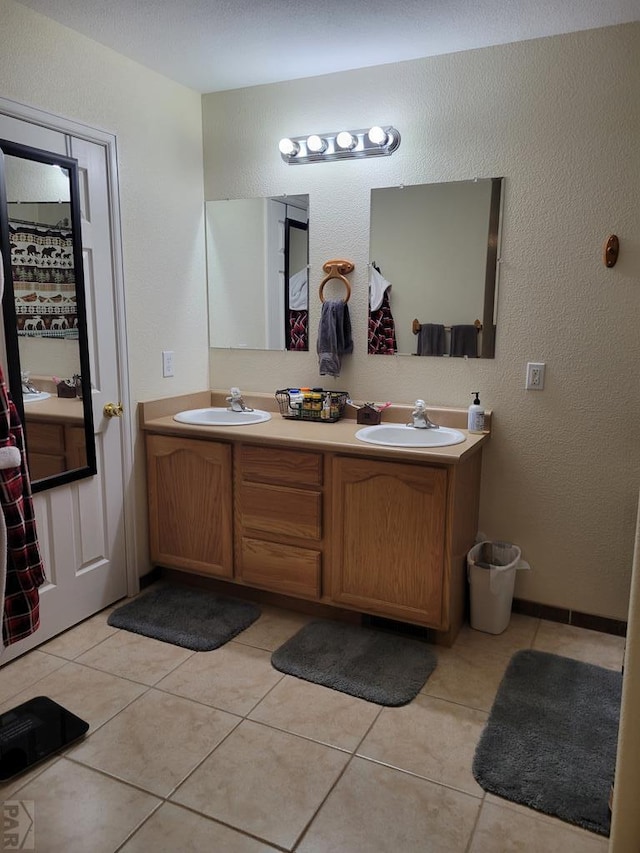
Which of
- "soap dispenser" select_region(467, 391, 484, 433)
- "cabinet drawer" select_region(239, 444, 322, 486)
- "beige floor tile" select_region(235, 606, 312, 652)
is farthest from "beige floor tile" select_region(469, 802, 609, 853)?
"soap dispenser" select_region(467, 391, 484, 433)

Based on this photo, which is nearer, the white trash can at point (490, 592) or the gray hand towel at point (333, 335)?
the white trash can at point (490, 592)

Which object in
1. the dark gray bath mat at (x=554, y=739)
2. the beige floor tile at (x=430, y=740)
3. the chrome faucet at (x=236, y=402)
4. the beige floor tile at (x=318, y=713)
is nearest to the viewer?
the dark gray bath mat at (x=554, y=739)

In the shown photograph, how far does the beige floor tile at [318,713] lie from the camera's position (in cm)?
201

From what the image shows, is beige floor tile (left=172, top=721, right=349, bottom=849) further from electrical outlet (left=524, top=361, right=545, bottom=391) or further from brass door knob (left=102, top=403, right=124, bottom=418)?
electrical outlet (left=524, top=361, right=545, bottom=391)

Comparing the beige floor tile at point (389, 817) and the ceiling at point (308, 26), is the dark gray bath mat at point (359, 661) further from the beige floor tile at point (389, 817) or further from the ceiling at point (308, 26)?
the ceiling at point (308, 26)

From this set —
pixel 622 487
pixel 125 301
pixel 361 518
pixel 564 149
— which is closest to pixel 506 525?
pixel 622 487

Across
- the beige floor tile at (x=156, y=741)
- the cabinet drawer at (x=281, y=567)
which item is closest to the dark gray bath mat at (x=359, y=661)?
the cabinet drawer at (x=281, y=567)

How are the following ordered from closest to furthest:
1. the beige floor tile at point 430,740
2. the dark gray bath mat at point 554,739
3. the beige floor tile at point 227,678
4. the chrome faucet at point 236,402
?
the dark gray bath mat at point 554,739, the beige floor tile at point 430,740, the beige floor tile at point 227,678, the chrome faucet at point 236,402

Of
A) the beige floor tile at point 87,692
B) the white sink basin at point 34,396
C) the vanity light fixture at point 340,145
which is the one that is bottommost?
the beige floor tile at point 87,692

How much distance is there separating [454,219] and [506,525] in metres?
1.35

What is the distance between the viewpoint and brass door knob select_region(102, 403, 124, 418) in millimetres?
2707

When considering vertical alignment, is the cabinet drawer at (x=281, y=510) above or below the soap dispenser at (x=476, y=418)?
below

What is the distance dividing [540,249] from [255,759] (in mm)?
2160

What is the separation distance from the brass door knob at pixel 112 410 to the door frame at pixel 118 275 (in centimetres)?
4
